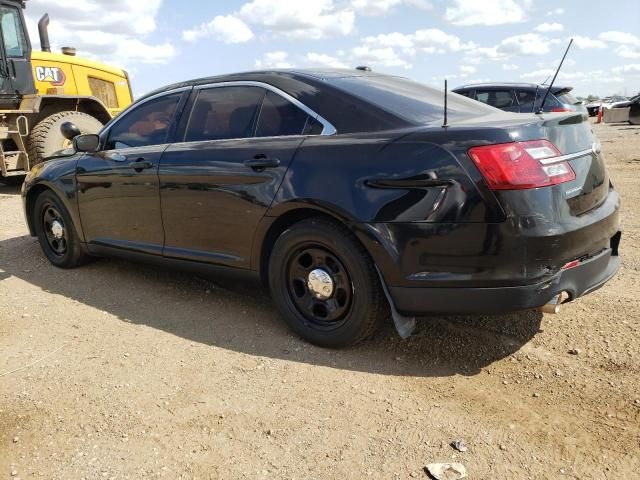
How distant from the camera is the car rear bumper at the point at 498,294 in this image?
2.77 meters

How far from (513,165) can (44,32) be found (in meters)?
9.41

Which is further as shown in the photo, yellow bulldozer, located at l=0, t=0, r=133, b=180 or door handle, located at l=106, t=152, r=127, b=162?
yellow bulldozer, located at l=0, t=0, r=133, b=180

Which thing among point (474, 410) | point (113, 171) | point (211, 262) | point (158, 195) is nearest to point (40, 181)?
point (113, 171)

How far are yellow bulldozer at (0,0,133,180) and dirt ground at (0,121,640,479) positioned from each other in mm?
5433

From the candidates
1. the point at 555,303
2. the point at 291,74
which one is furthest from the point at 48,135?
the point at 555,303

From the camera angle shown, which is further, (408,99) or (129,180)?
(129,180)

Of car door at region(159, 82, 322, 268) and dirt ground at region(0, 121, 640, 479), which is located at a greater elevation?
car door at region(159, 82, 322, 268)

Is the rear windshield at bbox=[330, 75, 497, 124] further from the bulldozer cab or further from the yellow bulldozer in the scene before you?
the bulldozer cab

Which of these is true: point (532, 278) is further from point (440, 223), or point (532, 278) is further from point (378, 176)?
point (378, 176)

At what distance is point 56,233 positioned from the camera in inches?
203

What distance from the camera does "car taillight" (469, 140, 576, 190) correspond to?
8.79 feet

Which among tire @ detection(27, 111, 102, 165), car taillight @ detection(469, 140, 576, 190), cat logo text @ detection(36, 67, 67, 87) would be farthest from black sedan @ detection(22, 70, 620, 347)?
cat logo text @ detection(36, 67, 67, 87)

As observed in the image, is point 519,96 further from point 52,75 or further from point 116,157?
point 116,157

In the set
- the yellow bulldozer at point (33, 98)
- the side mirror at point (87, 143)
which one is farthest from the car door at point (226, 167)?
the yellow bulldozer at point (33, 98)
